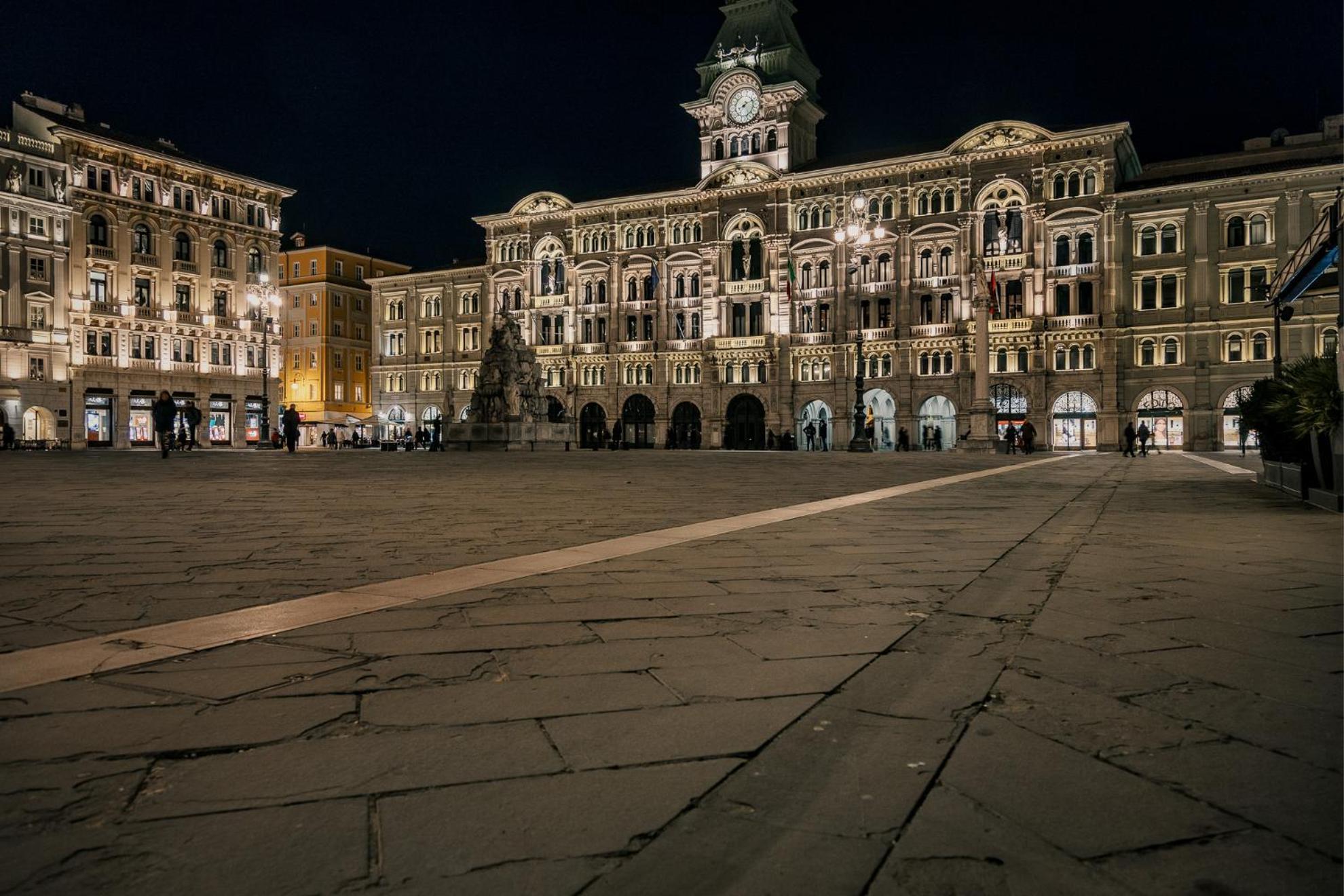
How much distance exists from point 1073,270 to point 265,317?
47.7 m

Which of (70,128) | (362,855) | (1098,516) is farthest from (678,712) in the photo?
(70,128)

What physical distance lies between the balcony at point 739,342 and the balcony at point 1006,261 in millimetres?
13517

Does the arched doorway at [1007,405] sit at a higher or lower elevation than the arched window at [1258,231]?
lower

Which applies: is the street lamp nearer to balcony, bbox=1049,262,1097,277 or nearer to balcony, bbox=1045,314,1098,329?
balcony, bbox=1045,314,1098,329

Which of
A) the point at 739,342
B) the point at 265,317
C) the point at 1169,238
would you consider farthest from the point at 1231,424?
the point at 265,317

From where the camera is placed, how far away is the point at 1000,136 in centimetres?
4734

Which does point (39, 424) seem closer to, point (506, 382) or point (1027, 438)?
point (506, 382)

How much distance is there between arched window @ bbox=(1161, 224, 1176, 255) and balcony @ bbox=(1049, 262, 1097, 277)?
3.41 meters

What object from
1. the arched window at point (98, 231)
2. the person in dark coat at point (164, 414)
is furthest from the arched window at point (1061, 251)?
the arched window at point (98, 231)

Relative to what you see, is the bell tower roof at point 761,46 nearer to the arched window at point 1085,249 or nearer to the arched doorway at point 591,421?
the arched window at point 1085,249

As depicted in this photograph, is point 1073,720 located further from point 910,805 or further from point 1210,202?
point 1210,202

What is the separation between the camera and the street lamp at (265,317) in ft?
134

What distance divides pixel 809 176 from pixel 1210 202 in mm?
20854

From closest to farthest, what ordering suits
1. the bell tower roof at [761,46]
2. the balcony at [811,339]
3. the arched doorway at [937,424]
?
the arched doorway at [937,424] → the balcony at [811,339] → the bell tower roof at [761,46]
